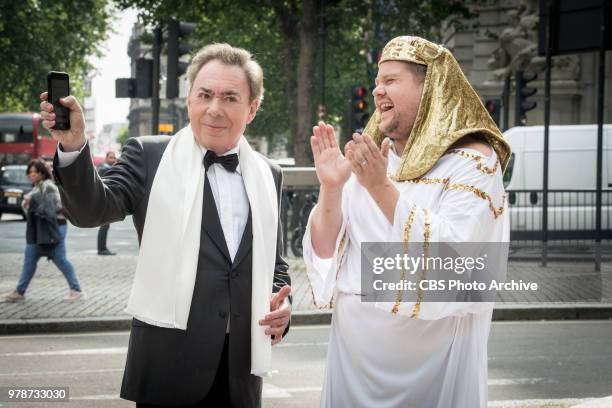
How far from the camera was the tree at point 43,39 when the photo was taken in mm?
36031

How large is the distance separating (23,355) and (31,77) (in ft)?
105

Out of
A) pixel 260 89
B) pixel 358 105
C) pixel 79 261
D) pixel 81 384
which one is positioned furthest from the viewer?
pixel 358 105

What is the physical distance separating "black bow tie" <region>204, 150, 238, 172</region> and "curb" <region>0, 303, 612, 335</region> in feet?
23.8

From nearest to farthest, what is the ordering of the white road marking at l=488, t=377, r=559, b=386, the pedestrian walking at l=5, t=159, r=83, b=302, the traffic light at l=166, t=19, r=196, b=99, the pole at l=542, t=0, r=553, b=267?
the white road marking at l=488, t=377, r=559, b=386 → the pedestrian walking at l=5, t=159, r=83, b=302 → the traffic light at l=166, t=19, r=196, b=99 → the pole at l=542, t=0, r=553, b=267

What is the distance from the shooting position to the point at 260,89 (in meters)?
3.65

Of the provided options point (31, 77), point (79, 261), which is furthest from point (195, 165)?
point (31, 77)

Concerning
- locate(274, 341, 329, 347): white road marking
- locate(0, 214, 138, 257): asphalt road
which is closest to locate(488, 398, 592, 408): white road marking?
locate(274, 341, 329, 347): white road marking

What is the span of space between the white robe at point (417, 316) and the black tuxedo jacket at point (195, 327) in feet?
0.90

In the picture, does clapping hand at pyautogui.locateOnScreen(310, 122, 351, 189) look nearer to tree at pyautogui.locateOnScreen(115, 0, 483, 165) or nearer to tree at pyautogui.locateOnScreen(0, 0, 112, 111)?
tree at pyautogui.locateOnScreen(115, 0, 483, 165)

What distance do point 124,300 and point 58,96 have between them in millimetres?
9464

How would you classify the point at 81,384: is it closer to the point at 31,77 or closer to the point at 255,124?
the point at 31,77

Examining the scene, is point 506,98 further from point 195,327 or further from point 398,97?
point 195,327

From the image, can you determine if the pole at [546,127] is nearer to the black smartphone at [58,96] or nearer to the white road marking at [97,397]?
the white road marking at [97,397]

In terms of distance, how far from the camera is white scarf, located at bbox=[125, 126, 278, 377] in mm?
3271
